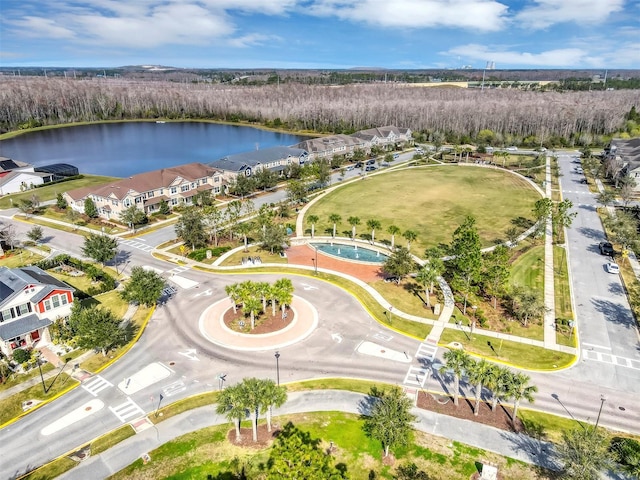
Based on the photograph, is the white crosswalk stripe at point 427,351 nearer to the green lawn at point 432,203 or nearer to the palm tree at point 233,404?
the palm tree at point 233,404

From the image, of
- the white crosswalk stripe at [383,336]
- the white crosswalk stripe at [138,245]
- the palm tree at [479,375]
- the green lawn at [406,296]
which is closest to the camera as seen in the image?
the palm tree at [479,375]

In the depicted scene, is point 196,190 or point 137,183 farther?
point 196,190

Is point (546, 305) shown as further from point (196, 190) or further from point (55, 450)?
point (196, 190)

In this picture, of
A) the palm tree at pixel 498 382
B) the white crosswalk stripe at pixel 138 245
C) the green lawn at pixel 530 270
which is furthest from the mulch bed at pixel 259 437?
the white crosswalk stripe at pixel 138 245

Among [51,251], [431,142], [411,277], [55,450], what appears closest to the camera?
[55,450]

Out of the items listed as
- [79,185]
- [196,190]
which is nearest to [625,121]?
[196,190]

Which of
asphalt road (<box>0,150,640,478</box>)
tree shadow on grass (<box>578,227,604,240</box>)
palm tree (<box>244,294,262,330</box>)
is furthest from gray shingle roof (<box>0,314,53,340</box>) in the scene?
tree shadow on grass (<box>578,227,604,240</box>)

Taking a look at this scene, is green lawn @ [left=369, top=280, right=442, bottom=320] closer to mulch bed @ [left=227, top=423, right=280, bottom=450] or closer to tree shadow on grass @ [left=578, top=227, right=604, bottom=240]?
mulch bed @ [left=227, top=423, right=280, bottom=450]
